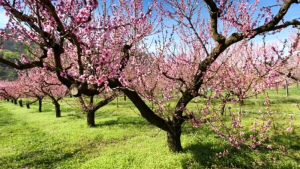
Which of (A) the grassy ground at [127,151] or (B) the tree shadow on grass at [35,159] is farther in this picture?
(B) the tree shadow on grass at [35,159]

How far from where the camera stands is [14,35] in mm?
6434

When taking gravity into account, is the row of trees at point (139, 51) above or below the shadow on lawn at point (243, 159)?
above

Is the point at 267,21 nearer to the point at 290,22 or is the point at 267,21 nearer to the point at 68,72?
the point at 290,22

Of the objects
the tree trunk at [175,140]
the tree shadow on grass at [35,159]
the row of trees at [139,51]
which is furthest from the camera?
the tree shadow on grass at [35,159]

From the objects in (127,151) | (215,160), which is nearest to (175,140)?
(215,160)

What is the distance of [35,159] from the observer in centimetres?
1080

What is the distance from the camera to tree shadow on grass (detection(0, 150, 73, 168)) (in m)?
10.1

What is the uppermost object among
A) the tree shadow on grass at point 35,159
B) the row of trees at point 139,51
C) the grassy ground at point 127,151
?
the row of trees at point 139,51

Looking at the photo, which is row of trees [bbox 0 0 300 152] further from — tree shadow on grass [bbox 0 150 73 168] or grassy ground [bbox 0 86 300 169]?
tree shadow on grass [bbox 0 150 73 168]

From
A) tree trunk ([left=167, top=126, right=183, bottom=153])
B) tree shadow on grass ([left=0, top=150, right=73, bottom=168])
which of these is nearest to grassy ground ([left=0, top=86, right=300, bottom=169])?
tree shadow on grass ([left=0, top=150, right=73, bottom=168])

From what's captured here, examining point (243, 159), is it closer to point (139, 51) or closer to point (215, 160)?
point (215, 160)

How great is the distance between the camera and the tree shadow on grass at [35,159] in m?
10.1

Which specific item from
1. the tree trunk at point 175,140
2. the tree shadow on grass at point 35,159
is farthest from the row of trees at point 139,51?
the tree shadow on grass at point 35,159

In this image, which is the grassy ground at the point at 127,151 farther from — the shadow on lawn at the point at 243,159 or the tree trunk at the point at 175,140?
the tree trunk at the point at 175,140
